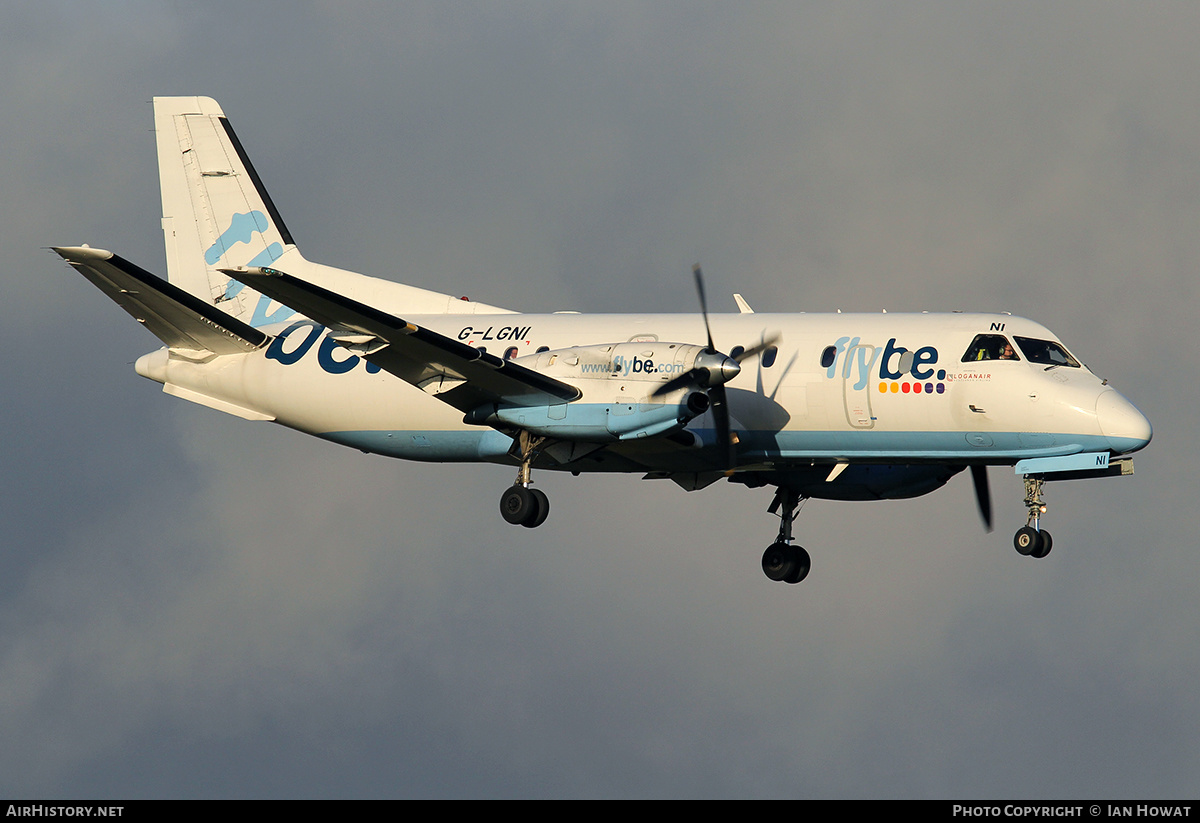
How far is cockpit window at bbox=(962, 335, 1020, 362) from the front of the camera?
25516 mm

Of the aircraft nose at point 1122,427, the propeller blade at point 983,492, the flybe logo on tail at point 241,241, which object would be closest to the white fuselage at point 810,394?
the aircraft nose at point 1122,427

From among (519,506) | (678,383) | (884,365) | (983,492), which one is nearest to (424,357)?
(519,506)

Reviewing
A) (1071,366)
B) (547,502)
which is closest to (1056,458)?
(1071,366)

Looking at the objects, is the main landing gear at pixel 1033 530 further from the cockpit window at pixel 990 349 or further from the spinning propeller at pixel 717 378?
the spinning propeller at pixel 717 378

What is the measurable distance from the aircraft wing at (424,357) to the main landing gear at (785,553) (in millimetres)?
6127

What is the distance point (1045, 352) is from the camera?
84.0 feet

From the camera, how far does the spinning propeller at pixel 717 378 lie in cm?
2505

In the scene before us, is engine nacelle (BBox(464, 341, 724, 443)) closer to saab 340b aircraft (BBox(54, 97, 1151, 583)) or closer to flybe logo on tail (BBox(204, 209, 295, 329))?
saab 340b aircraft (BBox(54, 97, 1151, 583))

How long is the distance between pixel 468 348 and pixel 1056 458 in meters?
8.62

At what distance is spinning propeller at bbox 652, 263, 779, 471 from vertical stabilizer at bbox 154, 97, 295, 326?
387 inches

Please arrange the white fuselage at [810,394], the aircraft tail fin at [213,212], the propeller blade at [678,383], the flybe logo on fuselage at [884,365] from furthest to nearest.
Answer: the aircraft tail fin at [213,212]
the flybe logo on fuselage at [884,365]
the white fuselage at [810,394]
the propeller blade at [678,383]

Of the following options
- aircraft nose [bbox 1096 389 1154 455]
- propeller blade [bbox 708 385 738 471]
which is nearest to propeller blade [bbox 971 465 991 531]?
aircraft nose [bbox 1096 389 1154 455]
